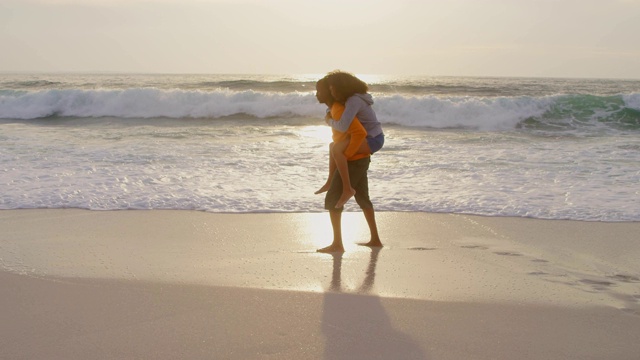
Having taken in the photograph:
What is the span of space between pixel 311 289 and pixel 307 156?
6.48 metres

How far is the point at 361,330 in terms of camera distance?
3480 mm

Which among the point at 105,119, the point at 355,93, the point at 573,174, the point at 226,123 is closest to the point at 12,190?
the point at 355,93

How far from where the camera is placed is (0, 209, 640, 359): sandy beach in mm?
3293

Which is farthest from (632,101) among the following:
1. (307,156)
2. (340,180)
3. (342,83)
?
(342,83)

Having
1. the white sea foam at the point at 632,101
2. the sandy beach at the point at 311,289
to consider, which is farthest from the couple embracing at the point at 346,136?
the white sea foam at the point at 632,101

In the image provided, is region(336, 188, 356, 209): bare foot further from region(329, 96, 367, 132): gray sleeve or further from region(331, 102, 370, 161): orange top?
region(329, 96, 367, 132): gray sleeve

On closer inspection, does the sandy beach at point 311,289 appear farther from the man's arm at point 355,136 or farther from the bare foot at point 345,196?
the man's arm at point 355,136

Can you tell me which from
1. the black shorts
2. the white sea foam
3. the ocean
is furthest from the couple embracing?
the white sea foam

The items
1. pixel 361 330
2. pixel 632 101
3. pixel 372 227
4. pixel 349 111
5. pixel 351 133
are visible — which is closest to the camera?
pixel 361 330

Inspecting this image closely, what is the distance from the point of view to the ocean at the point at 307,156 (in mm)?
7336

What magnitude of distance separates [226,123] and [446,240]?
13111 millimetres

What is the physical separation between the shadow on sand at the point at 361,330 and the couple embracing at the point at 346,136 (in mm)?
1144

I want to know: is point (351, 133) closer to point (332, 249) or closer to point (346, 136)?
point (346, 136)

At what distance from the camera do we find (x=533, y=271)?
4770mm
